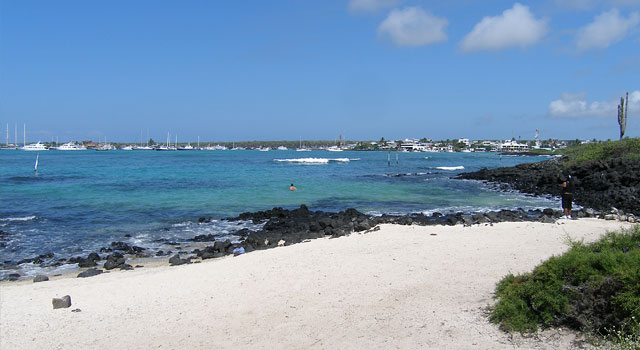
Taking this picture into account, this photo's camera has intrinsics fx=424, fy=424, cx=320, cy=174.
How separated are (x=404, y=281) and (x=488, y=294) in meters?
1.45

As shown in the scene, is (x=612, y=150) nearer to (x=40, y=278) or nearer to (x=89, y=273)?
(x=89, y=273)

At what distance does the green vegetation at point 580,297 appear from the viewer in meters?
4.46

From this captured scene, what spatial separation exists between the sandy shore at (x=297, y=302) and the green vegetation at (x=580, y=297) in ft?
0.78

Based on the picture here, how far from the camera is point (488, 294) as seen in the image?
6383mm

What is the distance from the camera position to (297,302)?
6.69 metres

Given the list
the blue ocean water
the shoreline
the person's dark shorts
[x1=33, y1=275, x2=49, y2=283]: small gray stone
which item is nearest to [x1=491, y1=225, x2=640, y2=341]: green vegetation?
the shoreline

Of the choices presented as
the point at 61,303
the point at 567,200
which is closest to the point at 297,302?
the point at 61,303

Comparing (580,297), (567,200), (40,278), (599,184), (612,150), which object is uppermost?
(612,150)

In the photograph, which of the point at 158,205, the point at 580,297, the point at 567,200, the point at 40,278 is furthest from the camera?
the point at 158,205

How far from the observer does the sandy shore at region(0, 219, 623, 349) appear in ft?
17.7

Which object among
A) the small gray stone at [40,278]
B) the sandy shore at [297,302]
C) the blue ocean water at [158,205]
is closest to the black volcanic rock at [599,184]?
the blue ocean water at [158,205]

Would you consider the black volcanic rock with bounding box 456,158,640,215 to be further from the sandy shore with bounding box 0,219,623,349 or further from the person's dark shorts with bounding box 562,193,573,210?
the sandy shore with bounding box 0,219,623,349

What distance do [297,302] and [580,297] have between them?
12.7 feet

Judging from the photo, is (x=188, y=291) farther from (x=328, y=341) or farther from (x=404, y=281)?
(x=404, y=281)
